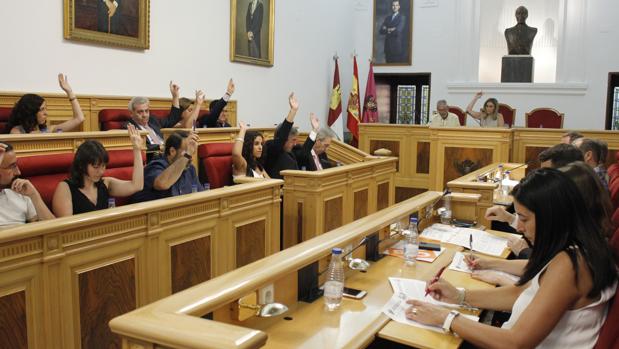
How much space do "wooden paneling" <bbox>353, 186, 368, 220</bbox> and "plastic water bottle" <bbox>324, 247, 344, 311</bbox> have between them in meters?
3.18

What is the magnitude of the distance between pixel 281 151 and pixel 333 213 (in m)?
0.90

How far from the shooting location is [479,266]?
2.66 metres

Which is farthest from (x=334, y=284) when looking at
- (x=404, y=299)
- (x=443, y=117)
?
(x=443, y=117)

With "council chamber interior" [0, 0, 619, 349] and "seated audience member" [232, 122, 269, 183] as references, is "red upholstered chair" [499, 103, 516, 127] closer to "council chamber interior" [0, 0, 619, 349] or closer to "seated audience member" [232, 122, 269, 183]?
"council chamber interior" [0, 0, 619, 349]

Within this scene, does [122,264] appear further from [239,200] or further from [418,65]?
[418,65]

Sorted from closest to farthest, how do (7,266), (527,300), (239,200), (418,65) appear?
(527,300)
(7,266)
(239,200)
(418,65)

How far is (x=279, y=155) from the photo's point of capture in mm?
5363

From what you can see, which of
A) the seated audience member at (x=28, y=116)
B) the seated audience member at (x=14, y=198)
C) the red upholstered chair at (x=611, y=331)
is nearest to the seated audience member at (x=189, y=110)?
the seated audience member at (x=28, y=116)

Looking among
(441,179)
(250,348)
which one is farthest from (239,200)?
(441,179)

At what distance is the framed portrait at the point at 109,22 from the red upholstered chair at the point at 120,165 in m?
2.39

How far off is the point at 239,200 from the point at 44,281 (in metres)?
1.49

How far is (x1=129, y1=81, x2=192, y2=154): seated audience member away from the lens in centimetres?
526

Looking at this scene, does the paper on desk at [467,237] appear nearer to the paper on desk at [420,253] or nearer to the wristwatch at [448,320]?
the paper on desk at [420,253]

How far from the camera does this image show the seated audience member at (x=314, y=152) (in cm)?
578
